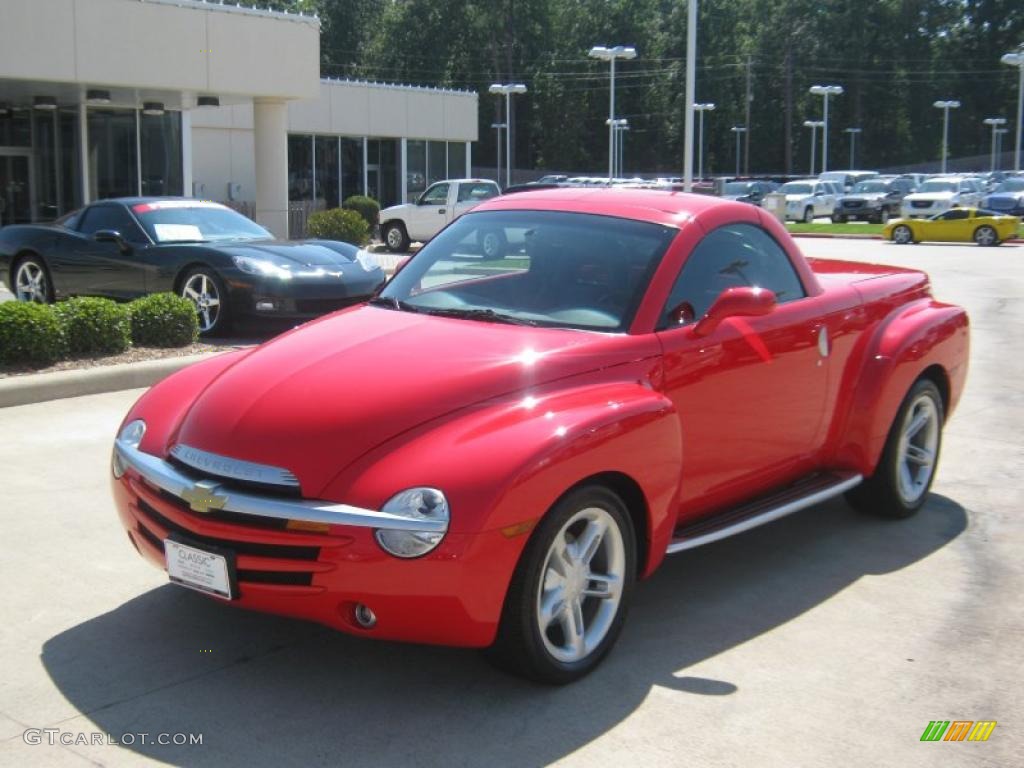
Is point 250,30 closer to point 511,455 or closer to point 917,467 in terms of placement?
point 917,467

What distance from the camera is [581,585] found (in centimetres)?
416

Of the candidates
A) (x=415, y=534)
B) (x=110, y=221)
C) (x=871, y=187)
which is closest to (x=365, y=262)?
(x=110, y=221)

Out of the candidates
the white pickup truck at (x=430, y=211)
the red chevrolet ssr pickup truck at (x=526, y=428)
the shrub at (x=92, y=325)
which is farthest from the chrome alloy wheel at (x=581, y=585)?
the white pickup truck at (x=430, y=211)

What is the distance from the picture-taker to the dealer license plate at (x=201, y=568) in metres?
3.87

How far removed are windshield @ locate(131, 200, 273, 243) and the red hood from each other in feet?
27.5

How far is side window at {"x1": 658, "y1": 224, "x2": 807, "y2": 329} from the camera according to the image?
4.97 m

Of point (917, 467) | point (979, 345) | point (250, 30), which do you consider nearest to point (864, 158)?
point (250, 30)

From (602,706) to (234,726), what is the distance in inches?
48.4

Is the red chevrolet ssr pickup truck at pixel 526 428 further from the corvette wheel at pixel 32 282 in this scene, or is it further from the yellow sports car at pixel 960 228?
the yellow sports car at pixel 960 228

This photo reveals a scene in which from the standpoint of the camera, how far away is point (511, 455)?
3801 mm

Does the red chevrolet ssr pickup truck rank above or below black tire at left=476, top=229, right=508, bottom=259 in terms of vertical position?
below

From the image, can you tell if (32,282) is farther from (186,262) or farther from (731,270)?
(731,270)

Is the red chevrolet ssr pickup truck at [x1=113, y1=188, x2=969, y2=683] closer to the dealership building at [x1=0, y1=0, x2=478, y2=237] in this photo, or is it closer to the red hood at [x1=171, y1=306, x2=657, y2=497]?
the red hood at [x1=171, y1=306, x2=657, y2=497]

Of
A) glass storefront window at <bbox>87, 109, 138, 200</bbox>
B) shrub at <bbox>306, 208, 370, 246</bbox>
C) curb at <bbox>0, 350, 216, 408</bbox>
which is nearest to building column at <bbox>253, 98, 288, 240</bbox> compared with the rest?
shrub at <bbox>306, 208, 370, 246</bbox>
